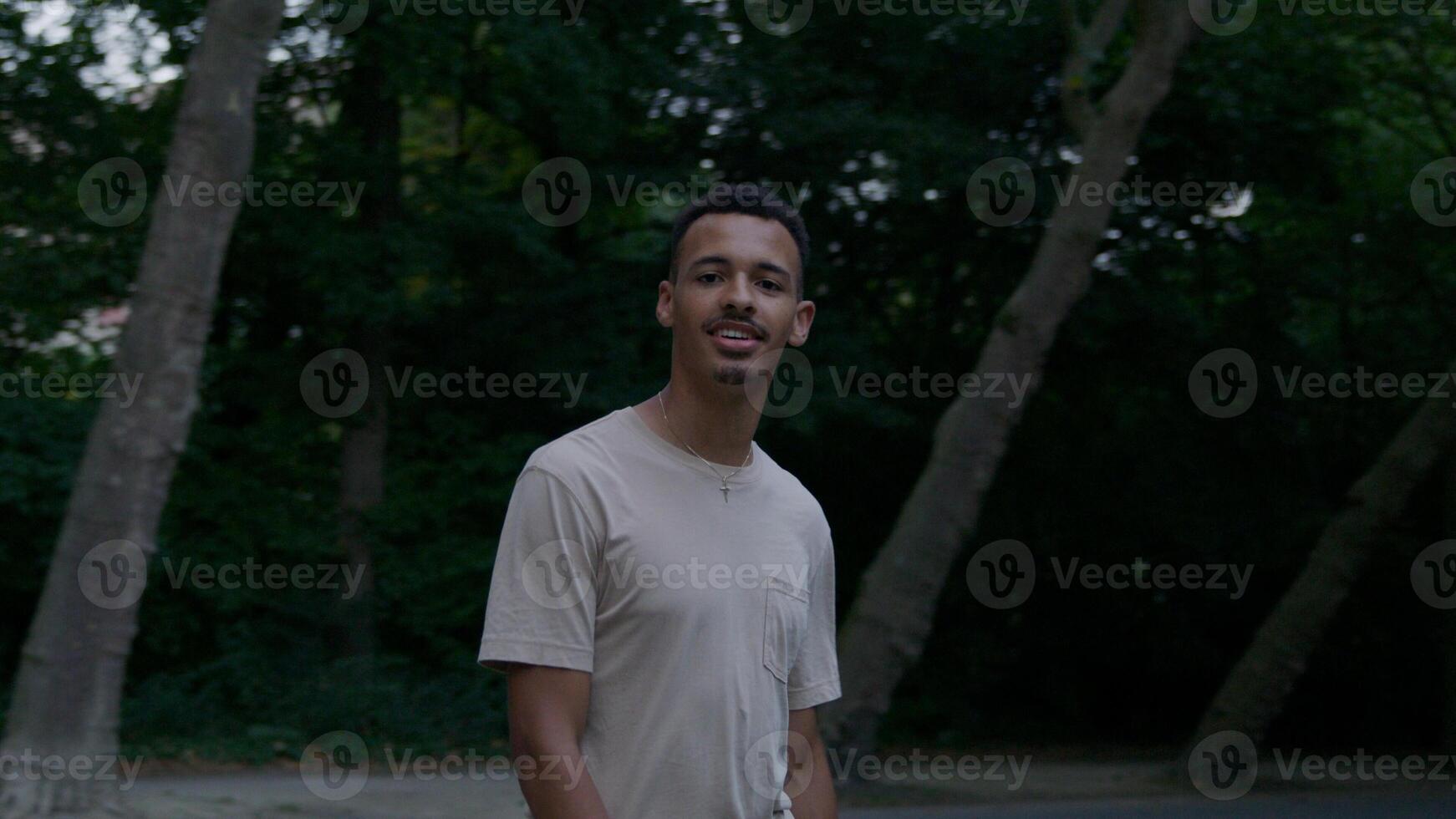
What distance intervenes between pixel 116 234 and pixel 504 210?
3.36 m

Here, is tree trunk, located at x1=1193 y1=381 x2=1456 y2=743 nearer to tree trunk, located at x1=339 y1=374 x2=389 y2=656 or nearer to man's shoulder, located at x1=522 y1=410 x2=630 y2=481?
tree trunk, located at x1=339 y1=374 x2=389 y2=656

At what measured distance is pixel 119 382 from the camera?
7805mm

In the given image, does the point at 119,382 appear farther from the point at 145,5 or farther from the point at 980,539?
the point at 980,539

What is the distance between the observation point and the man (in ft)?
7.30

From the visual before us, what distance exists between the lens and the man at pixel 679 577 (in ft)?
7.30

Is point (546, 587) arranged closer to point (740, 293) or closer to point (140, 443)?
point (740, 293)

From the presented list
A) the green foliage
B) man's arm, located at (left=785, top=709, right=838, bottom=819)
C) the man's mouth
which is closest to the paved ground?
the green foliage

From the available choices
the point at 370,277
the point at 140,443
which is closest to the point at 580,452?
the point at 140,443

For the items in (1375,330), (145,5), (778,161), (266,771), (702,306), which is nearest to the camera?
(702,306)

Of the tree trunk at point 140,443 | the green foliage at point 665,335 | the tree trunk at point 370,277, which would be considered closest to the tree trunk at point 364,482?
the tree trunk at point 370,277

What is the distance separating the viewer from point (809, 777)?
8.75ft

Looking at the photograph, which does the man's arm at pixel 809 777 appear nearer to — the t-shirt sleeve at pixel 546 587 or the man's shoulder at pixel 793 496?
the man's shoulder at pixel 793 496

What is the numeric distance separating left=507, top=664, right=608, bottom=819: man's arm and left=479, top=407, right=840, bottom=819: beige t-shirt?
0.03 meters

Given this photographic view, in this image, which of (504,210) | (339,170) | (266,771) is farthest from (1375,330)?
(266,771)
